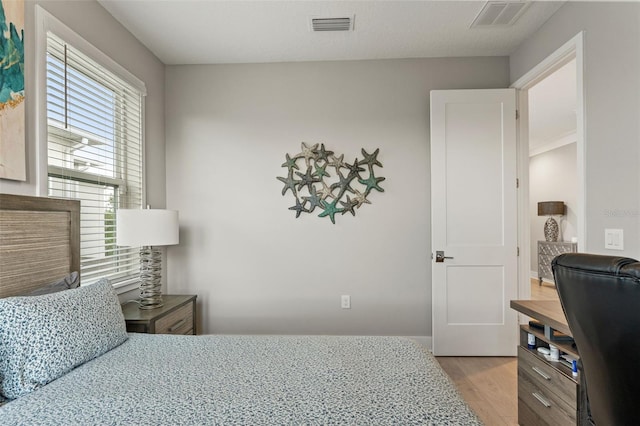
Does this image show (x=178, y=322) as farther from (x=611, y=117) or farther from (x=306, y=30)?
(x=611, y=117)

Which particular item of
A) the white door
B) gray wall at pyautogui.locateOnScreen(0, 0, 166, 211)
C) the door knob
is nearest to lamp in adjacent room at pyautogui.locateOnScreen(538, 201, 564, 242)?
the white door

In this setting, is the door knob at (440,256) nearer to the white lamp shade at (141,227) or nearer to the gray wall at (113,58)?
the white lamp shade at (141,227)

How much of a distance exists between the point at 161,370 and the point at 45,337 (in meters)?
0.43

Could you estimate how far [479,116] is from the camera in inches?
110

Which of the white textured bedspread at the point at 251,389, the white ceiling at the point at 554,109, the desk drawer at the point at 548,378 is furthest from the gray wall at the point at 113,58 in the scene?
the white ceiling at the point at 554,109

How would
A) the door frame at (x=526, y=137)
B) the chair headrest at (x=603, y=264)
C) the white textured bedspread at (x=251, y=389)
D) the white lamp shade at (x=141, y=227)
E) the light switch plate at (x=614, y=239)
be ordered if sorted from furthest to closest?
1. the white lamp shade at (x=141, y=227)
2. the door frame at (x=526, y=137)
3. the light switch plate at (x=614, y=239)
4. the white textured bedspread at (x=251, y=389)
5. the chair headrest at (x=603, y=264)

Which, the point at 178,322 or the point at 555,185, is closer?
the point at 178,322

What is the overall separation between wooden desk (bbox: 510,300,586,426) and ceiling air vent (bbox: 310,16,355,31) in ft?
7.20

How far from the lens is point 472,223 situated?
2799 millimetres

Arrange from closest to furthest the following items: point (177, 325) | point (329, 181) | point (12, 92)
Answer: point (12, 92)
point (177, 325)
point (329, 181)

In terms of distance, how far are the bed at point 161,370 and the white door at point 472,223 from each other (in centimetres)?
140

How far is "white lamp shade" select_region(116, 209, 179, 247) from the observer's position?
2098mm

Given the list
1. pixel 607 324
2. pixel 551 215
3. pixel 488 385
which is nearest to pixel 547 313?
pixel 607 324

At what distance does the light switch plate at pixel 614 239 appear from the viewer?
173 centimetres
